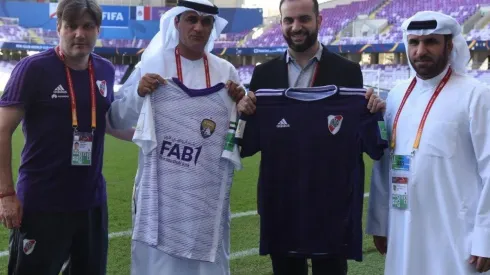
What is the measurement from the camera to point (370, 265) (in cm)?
472

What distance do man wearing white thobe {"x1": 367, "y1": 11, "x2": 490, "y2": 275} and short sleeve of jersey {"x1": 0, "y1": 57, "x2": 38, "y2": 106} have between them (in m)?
1.86

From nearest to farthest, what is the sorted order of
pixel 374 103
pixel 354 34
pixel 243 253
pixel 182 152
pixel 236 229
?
pixel 374 103, pixel 182 152, pixel 243 253, pixel 236 229, pixel 354 34

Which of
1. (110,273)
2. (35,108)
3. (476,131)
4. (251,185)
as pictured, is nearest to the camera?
(476,131)

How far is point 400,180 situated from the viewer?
286 centimetres

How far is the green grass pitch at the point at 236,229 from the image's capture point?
466cm

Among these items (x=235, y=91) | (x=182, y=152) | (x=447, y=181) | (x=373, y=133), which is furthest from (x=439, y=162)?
(x=182, y=152)

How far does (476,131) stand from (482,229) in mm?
466

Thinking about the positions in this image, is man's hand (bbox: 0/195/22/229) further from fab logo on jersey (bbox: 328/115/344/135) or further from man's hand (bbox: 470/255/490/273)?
man's hand (bbox: 470/255/490/273)

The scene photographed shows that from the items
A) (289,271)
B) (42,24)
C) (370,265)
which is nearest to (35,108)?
(289,271)

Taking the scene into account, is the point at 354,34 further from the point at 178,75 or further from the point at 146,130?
the point at 146,130

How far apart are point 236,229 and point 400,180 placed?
3396 millimetres

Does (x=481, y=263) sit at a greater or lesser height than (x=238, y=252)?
greater

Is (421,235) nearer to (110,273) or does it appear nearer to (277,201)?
(277,201)

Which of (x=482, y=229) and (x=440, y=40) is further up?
(x=440, y=40)
